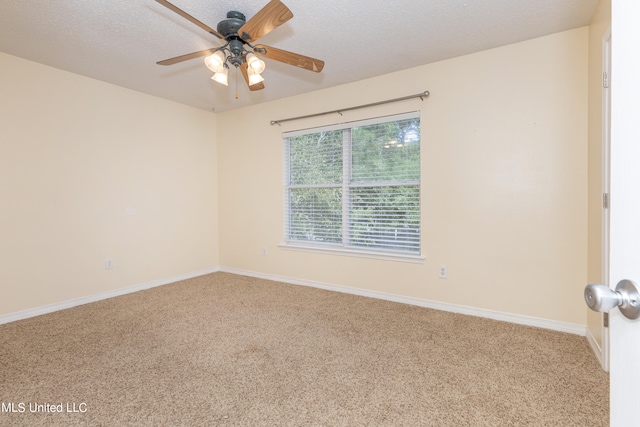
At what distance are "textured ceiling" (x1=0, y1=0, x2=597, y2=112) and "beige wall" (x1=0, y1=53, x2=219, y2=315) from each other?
41cm

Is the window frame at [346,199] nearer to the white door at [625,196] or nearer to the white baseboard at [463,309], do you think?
the white baseboard at [463,309]

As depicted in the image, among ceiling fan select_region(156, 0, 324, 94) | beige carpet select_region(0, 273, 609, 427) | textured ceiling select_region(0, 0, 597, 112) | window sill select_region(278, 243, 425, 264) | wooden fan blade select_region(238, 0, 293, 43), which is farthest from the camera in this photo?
window sill select_region(278, 243, 425, 264)

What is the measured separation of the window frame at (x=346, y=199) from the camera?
3.28 meters

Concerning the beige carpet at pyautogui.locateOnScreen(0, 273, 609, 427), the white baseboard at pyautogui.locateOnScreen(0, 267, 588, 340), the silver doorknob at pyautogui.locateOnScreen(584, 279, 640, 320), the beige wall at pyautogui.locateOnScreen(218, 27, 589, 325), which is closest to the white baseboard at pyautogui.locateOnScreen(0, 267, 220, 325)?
the white baseboard at pyautogui.locateOnScreen(0, 267, 588, 340)

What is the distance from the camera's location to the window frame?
328cm

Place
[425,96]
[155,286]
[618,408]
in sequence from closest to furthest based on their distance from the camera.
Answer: [618,408], [425,96], [155,286]

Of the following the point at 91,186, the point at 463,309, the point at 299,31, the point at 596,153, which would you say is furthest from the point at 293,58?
the point at 91,186

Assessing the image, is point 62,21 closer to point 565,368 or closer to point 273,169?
point 273,169

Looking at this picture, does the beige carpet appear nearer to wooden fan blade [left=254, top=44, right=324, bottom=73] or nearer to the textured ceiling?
wooden fan blade [left=254, top=44, right=324, bottom=73]

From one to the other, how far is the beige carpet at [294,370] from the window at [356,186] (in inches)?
36.6

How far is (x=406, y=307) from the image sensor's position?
3.16 m

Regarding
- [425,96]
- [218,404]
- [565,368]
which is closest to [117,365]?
[218,404]

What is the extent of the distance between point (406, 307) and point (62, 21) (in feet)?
12.9

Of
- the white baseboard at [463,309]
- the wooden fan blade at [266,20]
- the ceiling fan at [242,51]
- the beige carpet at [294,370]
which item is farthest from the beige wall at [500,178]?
the wooden fan blade at [266,20]
